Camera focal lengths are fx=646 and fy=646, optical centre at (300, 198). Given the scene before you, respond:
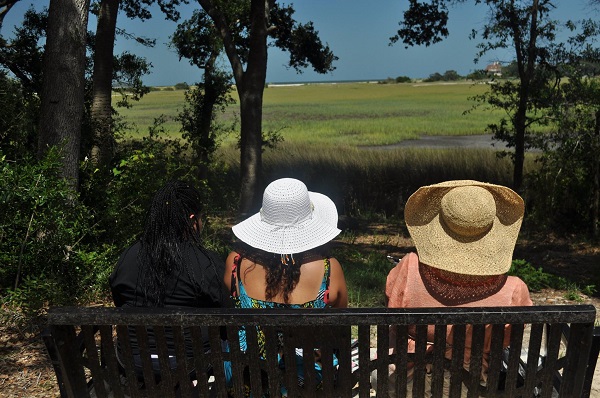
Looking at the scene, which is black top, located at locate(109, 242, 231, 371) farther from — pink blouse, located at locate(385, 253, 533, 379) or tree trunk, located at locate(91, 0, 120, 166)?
tree trunk, located at locate(91, 0, 120, 166)

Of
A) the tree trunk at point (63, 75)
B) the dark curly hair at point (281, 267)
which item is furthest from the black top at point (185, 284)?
the tree trunk at point (63, 75)

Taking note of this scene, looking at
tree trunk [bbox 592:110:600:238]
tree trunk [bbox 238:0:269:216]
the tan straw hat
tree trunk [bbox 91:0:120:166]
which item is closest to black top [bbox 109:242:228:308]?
the tan straw hat

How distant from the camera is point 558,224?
10.6 meters

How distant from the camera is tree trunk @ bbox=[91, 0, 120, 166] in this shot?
750cm

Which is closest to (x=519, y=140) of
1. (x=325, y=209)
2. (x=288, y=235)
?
(x=325, y=209)

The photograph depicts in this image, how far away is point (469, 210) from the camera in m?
2.55

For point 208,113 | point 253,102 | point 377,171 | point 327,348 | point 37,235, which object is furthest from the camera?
point 377,171

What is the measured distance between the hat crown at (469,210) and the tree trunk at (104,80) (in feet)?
18.3

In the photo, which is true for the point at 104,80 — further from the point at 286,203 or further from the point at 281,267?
the point at 281,267

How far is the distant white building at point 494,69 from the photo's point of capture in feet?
37.1

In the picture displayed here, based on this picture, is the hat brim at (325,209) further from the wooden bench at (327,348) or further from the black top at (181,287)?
the wooden bench at (327,348)

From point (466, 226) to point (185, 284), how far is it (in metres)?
1.18

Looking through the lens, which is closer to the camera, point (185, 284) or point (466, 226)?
point (466, 226)

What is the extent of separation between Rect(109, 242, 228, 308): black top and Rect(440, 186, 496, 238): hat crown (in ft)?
3.26
